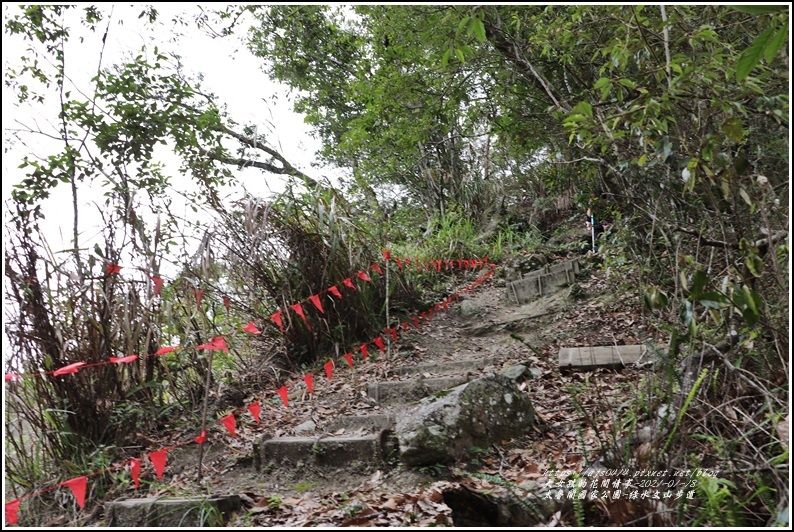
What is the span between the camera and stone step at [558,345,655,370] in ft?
12.4

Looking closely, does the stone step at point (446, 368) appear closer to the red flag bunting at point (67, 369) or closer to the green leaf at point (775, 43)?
the red flag bunting at point (67, 369)

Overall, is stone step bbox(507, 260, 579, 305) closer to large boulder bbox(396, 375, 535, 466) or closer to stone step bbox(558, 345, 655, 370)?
stone step bbox(558, 345, 655, 370)

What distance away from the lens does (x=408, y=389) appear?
385cm

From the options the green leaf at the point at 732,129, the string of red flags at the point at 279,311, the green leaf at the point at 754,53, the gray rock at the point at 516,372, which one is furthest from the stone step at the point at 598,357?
the green leaf at the point at 754,53

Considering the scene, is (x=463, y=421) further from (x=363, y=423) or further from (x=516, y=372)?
(x=516, y=372)

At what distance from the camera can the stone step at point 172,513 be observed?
232 centimetres

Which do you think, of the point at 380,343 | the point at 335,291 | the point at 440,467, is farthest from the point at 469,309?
the point at 440,467

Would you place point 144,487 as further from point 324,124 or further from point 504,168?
point 504,168

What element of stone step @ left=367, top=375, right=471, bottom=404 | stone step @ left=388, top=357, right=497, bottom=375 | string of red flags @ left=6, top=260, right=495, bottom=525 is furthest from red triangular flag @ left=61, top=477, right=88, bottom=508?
stone step @ left=388, top=357, right=497, bottom=375

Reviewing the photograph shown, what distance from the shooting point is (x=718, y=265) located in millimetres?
3348

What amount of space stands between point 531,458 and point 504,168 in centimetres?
825

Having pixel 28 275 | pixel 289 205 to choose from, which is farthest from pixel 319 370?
pixel 28 275

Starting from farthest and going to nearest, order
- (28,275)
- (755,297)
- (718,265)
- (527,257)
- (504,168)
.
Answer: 1. (504,168)
2. (527,257)
3. (718,265)
4. (28,275)
5. (755,297)

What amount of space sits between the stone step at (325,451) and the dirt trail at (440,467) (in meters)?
0.07
